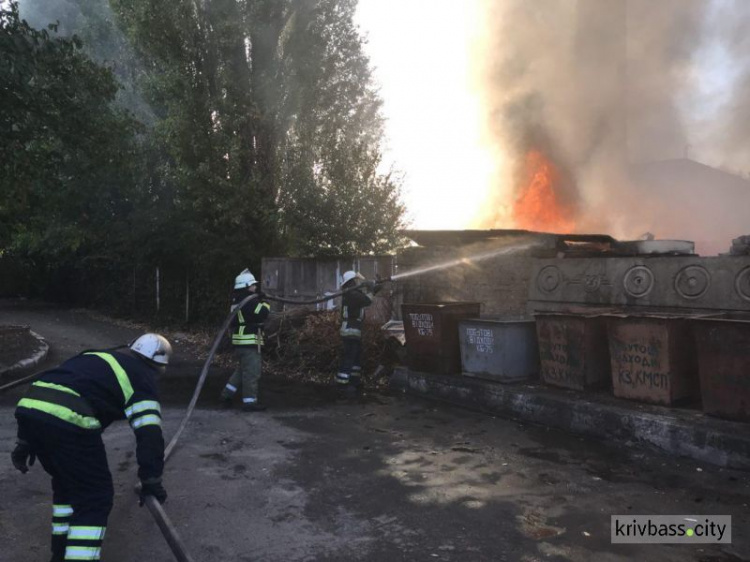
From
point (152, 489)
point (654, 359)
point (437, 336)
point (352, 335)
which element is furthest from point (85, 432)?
point (352, 335)

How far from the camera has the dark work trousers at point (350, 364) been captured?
→ 29.7 feet

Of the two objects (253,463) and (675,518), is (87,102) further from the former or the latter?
(675,518)

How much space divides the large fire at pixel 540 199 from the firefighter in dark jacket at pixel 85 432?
1872cm

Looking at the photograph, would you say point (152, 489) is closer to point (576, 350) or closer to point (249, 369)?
point (249, 369)

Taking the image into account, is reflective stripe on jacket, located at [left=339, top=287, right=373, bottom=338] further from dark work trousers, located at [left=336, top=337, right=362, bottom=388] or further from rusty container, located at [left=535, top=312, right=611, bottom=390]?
rusty container, located at [left=535, top=312, right=611, bottom=390]

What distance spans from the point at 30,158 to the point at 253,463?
21.5 ft

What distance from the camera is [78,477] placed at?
316cm

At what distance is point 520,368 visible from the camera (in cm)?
786

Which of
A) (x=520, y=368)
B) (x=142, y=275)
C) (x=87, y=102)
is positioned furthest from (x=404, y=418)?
(x=142, y=275)

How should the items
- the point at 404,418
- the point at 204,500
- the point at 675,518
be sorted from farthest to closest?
the point at 404,418, the point at 204,500, the point at 675,518

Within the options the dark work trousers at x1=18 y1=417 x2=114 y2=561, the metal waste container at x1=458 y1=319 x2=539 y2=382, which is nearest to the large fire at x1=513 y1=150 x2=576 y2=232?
the metal waste container at x1=458 y1=319 x2=539 y2=382

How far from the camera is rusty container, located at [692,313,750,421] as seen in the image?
5609 mm
